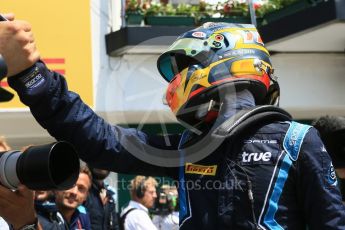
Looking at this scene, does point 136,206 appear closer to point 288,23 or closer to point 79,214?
point 79,214

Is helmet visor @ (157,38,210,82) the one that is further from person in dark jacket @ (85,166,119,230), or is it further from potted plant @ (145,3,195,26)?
potted plant @ (145,3,195,26)

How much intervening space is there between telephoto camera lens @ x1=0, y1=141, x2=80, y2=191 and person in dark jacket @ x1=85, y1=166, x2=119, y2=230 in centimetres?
381

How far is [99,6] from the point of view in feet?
31.8

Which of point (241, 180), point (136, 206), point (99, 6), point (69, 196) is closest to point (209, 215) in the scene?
point (241, 180)

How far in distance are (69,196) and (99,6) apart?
5.01 metres

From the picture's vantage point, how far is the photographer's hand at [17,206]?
7.51 feet

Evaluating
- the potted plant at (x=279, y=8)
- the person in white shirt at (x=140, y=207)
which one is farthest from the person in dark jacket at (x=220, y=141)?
the potted plant at (x=279, y=8)

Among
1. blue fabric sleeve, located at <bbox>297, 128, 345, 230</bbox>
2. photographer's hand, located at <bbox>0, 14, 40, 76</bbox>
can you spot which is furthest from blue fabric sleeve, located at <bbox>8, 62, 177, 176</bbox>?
blue fabric sleeve, located at <bbox>297, 128, 345, 230</bbox>

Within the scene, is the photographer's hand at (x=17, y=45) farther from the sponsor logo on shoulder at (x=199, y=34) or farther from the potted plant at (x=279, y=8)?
the potted plant at (x=279, y=8)

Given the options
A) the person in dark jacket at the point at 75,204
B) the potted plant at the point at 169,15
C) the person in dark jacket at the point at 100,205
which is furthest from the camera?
the potted plant at the point at 169,15

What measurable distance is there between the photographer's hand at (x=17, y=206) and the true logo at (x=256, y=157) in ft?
2.60

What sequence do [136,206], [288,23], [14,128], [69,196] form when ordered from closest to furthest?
[69,196], [136,206], [288,23], [14,128]

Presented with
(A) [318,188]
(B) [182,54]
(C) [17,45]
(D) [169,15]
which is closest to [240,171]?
(A) [318,188]

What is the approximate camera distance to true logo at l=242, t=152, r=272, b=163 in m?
2.41
